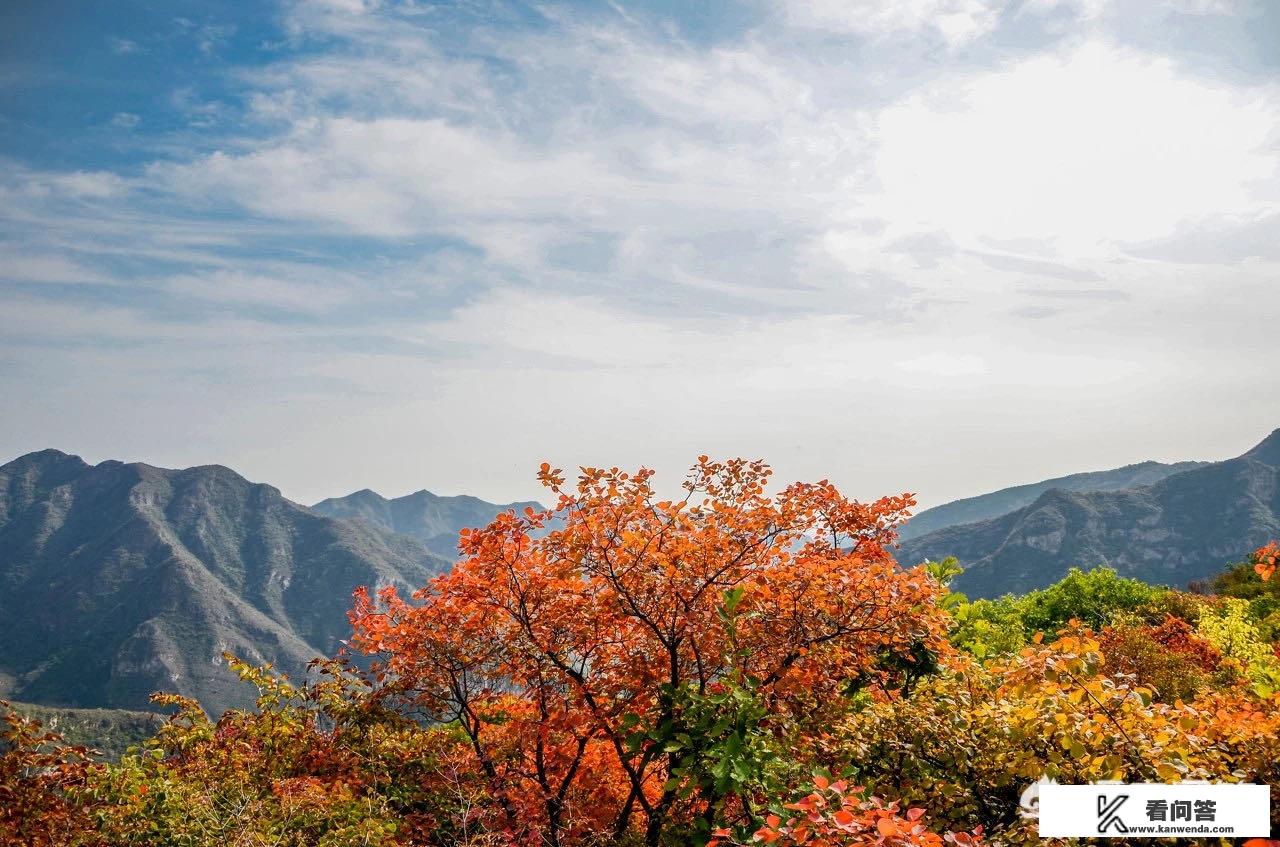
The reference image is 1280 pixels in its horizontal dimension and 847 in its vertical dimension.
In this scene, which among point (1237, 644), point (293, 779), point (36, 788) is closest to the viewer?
point (36, 788)

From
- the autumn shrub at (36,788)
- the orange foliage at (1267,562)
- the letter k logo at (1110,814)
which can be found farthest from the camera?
the orange foliage at (1267,562)

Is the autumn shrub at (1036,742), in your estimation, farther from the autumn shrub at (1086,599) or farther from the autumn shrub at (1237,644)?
the autumn shrub at (1086,599)

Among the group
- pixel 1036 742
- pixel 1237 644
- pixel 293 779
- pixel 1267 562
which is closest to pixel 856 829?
pixel 1036 742

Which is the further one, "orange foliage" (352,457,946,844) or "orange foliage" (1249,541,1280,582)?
"orange foliage" (1249,541,1280,582)

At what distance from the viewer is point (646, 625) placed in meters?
9.70

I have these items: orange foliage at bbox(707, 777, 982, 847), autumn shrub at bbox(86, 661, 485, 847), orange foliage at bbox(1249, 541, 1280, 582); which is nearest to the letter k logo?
orange foliage at bbox(707, 777, 982, 847)

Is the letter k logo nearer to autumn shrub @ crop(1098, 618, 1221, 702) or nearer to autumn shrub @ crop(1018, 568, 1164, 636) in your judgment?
autumn shrub @ crop(1098, 618, 1221, 702)

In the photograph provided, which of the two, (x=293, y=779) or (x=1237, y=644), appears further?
(x=1237, y=644)

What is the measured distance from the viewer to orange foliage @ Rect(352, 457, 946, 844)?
909cm

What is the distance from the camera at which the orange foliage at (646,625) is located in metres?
9.09

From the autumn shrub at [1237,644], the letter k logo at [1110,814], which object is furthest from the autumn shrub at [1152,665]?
the letter k logo at [1110,814]

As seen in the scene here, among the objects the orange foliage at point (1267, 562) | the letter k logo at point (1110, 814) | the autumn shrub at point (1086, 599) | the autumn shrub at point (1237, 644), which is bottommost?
the autumn shrub at point (1086, 599)

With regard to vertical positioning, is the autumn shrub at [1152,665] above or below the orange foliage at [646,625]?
below

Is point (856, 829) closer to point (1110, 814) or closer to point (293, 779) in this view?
point (1110, 814)
